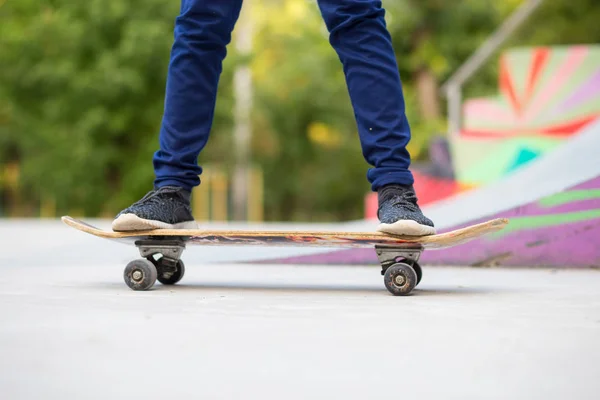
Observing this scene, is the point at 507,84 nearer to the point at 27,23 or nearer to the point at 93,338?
the point at 93,338

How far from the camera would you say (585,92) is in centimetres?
855

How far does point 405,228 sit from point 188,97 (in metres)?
0.86

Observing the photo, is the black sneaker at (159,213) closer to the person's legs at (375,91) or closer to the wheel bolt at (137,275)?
the wheel bolt at (137,275)

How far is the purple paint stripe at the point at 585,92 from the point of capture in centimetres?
849

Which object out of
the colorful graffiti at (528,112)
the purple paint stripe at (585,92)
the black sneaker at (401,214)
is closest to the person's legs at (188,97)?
the black sneaker at (401,214)

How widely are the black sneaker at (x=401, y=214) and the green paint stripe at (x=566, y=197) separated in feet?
3.68

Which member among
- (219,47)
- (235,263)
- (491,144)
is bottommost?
(235,263)

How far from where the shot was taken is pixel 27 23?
720 inches

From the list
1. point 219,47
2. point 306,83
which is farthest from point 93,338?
point 306,83

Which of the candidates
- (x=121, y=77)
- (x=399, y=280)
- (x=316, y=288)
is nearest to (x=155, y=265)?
(x=316, y=288)

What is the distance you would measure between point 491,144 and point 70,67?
32.6 feet

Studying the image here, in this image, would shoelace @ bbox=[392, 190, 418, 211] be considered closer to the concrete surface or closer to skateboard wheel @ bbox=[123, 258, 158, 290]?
the concrete surface

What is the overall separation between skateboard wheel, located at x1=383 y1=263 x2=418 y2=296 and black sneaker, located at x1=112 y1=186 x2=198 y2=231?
707 millimetres

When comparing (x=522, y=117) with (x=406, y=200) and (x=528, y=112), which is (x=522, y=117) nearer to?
(x=528, y=112)
